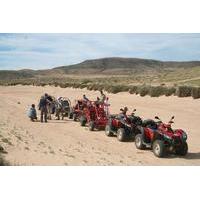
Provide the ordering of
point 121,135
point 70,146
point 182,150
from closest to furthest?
point 182,150, point 70,146, point 121,135

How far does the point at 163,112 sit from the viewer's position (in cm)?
2305

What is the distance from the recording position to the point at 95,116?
1666cm

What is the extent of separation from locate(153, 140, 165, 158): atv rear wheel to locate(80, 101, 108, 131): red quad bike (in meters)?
4.48

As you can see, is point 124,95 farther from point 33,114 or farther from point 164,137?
point 164,137

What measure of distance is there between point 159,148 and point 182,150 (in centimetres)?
76

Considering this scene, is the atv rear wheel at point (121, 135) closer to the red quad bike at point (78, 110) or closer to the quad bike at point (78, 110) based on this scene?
the quad bike at point (78, 110)

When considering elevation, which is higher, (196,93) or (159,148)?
(196,93)

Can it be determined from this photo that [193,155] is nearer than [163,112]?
Yes

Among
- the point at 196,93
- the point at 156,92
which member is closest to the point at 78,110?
the point at 196,93

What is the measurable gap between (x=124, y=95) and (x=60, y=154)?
24.1 m

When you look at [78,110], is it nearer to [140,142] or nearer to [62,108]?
[62,108]

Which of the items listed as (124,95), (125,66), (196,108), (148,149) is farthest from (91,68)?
(148,149)

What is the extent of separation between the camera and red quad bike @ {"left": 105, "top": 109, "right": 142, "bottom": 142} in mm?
13734
